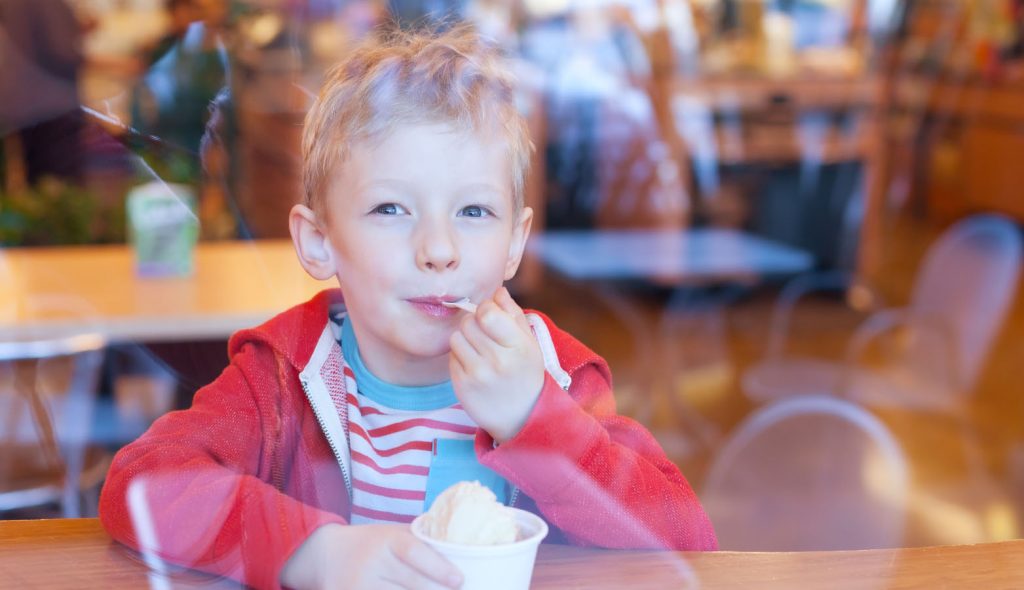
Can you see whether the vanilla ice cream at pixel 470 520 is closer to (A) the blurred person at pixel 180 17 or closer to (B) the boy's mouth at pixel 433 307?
(B) the boy's mouth at pixel 433 307

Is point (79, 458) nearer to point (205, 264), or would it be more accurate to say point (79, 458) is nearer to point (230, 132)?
point (205, 264)

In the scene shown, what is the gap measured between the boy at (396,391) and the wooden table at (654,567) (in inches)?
0.6

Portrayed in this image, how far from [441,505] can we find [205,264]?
1.29m

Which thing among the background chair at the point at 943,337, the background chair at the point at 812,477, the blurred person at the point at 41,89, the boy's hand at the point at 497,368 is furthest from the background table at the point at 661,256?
the boy's hand at the point at 497,368

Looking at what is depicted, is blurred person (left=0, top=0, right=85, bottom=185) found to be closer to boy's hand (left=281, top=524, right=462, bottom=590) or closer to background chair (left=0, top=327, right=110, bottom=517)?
background chair (left=0, top=327, right=110, bottom=517)

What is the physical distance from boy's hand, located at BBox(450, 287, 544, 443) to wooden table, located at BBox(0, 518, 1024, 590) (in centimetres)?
8

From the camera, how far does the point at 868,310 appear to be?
12.8 ft

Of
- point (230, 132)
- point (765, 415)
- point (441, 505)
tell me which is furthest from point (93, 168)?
point (765, 415)

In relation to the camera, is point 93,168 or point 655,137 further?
point 655,137

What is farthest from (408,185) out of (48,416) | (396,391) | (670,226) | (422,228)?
(670,226)

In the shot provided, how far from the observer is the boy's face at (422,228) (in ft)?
2.01

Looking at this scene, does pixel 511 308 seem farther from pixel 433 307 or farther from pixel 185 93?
pixel 185 93

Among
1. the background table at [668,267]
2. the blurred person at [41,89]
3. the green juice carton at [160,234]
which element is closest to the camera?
the blurred person at [41,89]

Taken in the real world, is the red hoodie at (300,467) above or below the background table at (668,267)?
above
